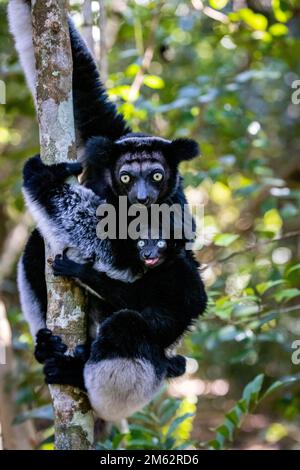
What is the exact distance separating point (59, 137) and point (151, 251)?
1.01 meters

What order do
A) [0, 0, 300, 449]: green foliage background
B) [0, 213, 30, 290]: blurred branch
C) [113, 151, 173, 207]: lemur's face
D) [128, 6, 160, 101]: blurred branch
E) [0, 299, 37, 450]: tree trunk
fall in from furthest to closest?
[0, 213, 30, 290]: blurred branch, [128, 6, 160, 101]: blurred branch, [0, 299, 37, 450]: tree trunk, [0, 0, 300, 449]: green foliage background, [113, 151, 173, 207]: lemur's face

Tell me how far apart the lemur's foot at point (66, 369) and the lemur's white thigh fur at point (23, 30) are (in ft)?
6.41

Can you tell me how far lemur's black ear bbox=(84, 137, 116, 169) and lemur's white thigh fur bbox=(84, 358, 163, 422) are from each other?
1470 mm

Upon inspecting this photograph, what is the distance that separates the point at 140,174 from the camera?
4824 mm

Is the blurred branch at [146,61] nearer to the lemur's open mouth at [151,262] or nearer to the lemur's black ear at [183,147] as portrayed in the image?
the lemur's black ear at [183,147]

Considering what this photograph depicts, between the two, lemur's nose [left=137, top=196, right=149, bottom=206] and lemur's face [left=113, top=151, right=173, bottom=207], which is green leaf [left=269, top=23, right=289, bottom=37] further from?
lemur's nose [left=137, top=196, right=149, bottom=206]

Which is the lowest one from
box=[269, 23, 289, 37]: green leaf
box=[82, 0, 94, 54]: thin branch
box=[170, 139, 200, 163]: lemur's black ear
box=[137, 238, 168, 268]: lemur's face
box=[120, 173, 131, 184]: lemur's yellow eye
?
box=[137, 238, 168, 268]: lemur's face

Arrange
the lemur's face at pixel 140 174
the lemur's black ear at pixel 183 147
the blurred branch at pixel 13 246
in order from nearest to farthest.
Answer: the lemur's face at pixel 140 174 → the lemur's black ear at pixel 183 147 → the blurred branch at pixel 13 246

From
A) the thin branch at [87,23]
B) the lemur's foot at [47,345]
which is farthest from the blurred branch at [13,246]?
the lemur's foot at [47,345]

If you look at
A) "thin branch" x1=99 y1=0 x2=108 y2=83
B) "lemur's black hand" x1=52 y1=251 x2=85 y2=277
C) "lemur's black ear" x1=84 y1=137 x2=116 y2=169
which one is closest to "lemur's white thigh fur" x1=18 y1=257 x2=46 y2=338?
"lemur's black hand" x1=52 y1=251 x2=85 y2=277

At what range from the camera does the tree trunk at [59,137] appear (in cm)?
391

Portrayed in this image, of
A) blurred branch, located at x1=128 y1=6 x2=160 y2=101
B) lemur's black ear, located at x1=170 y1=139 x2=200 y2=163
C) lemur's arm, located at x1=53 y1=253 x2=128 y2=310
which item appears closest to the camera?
lemur's arm, located at x1=53 y1=253 x2=128 y2=310

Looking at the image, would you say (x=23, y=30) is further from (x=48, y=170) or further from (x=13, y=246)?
(x=13, y=246)

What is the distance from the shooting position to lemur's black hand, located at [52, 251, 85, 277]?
13.1 feet
